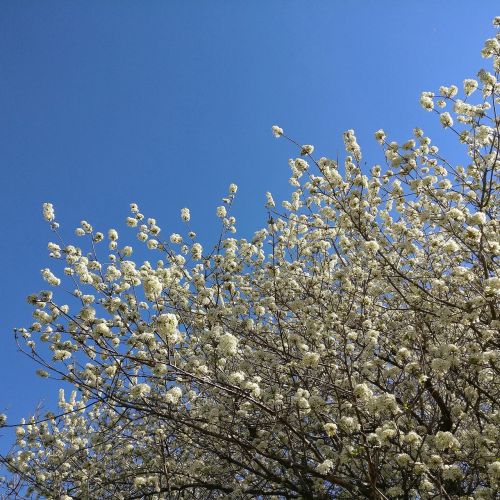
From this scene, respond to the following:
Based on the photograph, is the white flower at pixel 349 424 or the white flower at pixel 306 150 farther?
the white flower at pixel 306 150

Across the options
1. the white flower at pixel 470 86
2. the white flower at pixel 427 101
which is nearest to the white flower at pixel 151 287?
the white flower at pixel 427 101

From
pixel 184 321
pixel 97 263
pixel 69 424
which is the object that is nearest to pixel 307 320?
pixel 184 321

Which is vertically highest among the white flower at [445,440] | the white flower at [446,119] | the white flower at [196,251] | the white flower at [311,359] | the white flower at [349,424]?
the white flower at [446,119]

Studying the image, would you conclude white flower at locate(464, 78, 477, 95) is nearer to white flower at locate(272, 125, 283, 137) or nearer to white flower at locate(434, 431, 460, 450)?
white flower at locate(272, 125, 283, 137)

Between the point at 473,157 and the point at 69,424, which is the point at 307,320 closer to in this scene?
the point at 473,157

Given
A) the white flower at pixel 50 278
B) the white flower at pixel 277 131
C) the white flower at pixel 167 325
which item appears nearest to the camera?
the white flower at pixel 167 325

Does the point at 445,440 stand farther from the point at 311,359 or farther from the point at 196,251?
the point at 196,251

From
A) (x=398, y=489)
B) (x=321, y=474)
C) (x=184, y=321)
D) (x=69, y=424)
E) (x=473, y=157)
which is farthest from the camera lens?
(x=69, y=424)

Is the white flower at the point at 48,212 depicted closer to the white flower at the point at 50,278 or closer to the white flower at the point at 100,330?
the white flower at the point at 50,278

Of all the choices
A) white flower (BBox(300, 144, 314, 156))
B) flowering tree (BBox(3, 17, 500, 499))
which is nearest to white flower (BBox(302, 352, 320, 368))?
flowering tree (BBox(3, 17, 500, 499))

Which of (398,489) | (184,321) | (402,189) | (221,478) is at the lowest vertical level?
(398,489)

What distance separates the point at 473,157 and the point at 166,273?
483 cm

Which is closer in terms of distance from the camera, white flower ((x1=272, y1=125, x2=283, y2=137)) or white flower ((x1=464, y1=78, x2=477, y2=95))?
white flower ((x1=464, y1=78, x2=477, y2=95))

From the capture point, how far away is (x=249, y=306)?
26.2 feet
